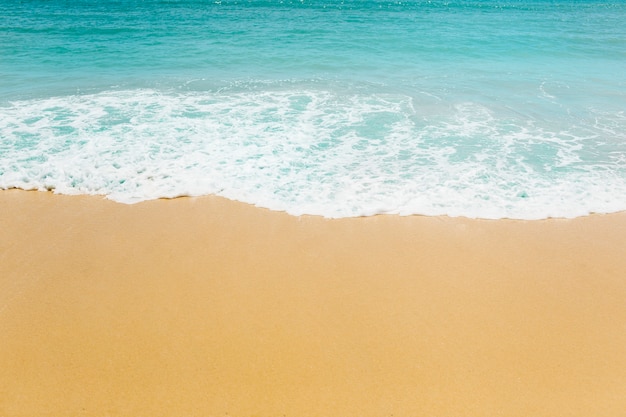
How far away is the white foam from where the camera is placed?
7.20 m

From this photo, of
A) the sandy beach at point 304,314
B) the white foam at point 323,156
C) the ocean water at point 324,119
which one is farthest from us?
the ocean water at point 324,119

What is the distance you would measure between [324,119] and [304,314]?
269 inches

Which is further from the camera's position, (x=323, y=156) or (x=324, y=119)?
(x=324, y=119)

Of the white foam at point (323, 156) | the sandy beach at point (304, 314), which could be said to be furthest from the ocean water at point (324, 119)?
the sandy beach at point (304, 314)

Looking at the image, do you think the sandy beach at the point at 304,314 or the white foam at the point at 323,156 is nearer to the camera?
the sandy beach at the point at 304,314

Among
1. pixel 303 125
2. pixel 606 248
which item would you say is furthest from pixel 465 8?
pixel 606 248

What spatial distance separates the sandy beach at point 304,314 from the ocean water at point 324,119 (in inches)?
31.6

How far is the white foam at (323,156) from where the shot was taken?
7.20 metres

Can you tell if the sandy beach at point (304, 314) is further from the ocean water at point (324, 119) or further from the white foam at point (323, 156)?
the ocean water at point (324, 119)

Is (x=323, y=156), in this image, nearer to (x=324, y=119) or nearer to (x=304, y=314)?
(x=324, y=119)

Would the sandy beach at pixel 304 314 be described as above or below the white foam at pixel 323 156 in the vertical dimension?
below

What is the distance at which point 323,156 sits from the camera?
28.1 feet

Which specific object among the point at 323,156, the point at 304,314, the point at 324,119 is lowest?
the point at 304,314

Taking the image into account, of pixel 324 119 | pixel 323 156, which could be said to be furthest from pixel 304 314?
pixel 324 119
